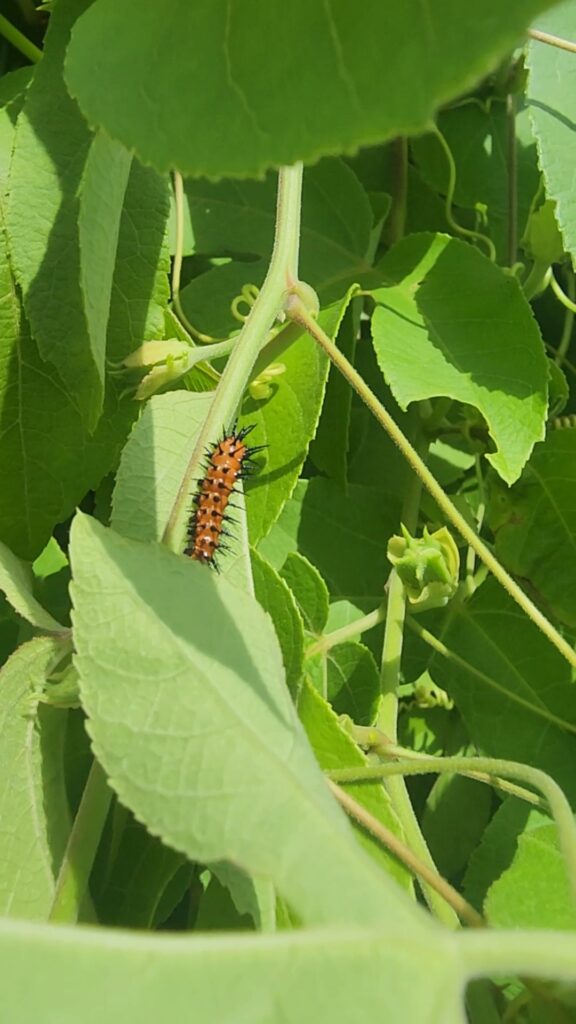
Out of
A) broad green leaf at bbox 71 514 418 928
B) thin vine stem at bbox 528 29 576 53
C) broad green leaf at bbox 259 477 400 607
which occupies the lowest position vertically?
broad green leaf at bbox 259 477 400 607

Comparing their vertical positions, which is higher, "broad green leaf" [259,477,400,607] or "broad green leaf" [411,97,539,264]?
"broad green leaf" [411,97,539,264]

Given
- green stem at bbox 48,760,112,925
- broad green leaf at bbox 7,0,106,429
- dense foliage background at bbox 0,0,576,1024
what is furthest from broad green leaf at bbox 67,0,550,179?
green stem at bbox 48,760,112,925

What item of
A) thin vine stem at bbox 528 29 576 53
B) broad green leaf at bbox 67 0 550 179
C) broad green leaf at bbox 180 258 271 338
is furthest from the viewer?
broad green leaf at bbox 180 258 271 338

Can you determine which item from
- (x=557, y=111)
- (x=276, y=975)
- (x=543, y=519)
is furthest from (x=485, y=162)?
(x=276, y=975)

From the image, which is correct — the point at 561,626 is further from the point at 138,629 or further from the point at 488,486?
the point at 138,629

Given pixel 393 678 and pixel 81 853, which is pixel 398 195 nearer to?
pixel 393 678

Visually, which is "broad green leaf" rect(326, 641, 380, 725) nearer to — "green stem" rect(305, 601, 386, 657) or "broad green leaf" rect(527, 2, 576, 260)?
"green stem" rect(305, 601, 386, 657)

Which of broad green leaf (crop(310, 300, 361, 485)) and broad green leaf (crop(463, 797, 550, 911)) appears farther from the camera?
broad green leaf (crop(310, 300, 361, 485))
